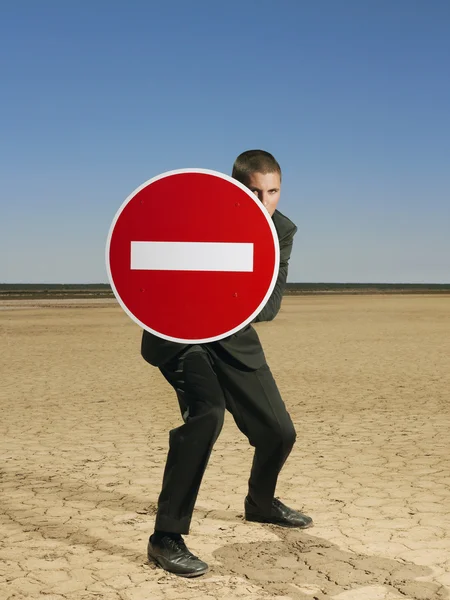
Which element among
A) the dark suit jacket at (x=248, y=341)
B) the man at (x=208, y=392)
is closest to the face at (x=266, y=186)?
the man at (x=208, y=392)

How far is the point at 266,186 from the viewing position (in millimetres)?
3182

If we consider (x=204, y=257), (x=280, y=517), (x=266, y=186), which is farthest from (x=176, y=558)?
(x=266, y=186)

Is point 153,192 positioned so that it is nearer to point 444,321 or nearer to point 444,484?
point 444,484

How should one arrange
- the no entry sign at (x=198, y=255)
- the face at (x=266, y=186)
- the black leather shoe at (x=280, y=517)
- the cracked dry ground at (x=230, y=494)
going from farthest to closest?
the black leather shoe at (x=280, y=517), the cracked dry ground at (x=230, y=494), the face at (x=266, y=186), the no entry sign at (x=198, y=255)

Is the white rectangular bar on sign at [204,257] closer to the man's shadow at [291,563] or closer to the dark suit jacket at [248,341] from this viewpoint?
the dark suit jacket at [248,341]

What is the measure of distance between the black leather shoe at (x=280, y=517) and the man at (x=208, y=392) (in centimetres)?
73

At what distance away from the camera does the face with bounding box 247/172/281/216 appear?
3172 mm

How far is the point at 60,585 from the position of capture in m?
3.44

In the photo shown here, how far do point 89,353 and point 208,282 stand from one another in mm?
13808

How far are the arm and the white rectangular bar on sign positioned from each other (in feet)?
1.77

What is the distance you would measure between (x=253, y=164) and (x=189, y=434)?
3.75ft

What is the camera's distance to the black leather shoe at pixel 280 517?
414 centimetres

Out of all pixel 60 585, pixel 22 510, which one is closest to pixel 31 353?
pixel 22 510

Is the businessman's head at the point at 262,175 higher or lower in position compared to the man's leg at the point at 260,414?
higher
